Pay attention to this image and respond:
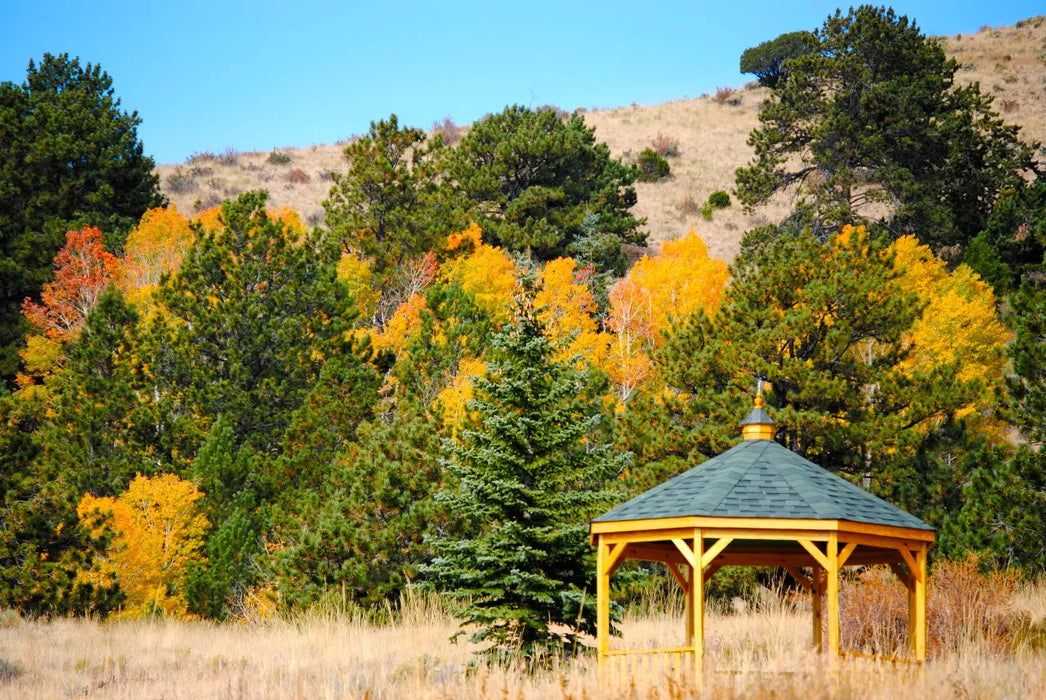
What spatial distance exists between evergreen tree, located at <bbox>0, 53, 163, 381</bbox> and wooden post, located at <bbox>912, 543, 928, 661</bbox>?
130ft

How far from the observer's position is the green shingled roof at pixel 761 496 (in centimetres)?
1262

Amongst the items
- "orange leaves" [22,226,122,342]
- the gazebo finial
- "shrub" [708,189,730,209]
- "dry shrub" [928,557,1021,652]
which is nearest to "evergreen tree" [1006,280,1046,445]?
"dry shrub" [928,557,1021,652]

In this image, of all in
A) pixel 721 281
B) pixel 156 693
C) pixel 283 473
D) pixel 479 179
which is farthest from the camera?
pixel 479 179

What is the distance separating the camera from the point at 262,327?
35094mm

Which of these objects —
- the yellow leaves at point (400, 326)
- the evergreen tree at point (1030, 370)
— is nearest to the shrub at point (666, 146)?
the yellow leaves at point (400, 326)

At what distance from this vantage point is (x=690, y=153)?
304 feet

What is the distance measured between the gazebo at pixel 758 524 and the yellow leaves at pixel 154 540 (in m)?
15.5

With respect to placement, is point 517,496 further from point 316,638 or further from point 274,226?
point 274,226

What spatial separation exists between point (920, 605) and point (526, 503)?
18.5 ft

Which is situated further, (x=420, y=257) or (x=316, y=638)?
(x=420, y=257)

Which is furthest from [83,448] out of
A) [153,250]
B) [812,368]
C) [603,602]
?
[603,602]

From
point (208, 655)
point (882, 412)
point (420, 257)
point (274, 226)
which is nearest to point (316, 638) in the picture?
point (208, 655)

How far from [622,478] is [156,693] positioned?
13734mm

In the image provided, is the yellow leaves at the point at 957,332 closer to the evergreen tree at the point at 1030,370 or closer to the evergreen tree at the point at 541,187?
the evergreen tree at the point at 1030,370
